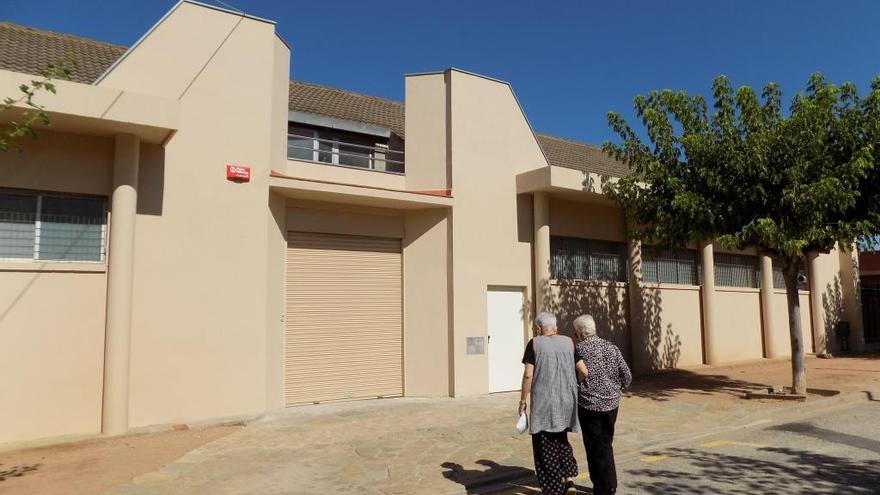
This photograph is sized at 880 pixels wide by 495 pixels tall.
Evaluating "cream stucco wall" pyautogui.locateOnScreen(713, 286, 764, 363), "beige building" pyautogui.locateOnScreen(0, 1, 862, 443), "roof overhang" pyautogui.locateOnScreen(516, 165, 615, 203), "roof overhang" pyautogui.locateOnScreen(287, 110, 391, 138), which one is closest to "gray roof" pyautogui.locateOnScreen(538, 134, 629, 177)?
"beige building" pyautogui.locateOnScreen(0, 1, 862, 443)

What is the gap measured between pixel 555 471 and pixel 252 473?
3.28m

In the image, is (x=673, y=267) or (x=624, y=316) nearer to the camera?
(x=624, y=316)

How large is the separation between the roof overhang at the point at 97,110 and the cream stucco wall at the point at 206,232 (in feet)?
2.50

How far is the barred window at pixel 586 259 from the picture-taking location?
1358cm

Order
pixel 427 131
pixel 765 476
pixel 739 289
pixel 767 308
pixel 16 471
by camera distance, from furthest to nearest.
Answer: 1. pixel 767 308
2. pixel 739 289
3. pixel 427 131
4. pixel 16 471
5. pixel 765 476

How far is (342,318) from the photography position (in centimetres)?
1123

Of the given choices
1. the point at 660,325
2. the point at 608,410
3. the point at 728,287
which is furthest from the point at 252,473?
the point at 728,287

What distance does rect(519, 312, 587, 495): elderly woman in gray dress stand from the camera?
5246 mm

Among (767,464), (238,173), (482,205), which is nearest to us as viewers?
(767,464)

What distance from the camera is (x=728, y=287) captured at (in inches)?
681

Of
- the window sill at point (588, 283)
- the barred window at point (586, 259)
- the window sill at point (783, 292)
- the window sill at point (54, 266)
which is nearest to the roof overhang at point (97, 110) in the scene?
the window sill at point (54, 266)

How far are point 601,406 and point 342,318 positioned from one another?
6820 millimetres

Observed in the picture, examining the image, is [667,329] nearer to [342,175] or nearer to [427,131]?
[427,131]

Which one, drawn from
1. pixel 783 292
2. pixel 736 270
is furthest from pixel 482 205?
pixel 783 292
